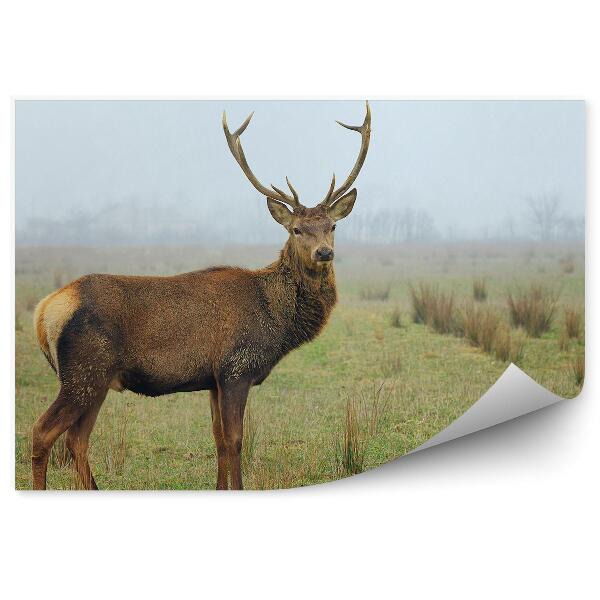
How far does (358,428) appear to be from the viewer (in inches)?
248

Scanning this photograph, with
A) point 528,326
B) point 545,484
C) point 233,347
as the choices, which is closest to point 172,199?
point 233,347

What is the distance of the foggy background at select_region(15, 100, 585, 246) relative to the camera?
607 cm

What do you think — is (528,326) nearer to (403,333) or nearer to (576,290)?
(576,290)

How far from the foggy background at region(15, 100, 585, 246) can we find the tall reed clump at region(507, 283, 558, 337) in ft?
1.36

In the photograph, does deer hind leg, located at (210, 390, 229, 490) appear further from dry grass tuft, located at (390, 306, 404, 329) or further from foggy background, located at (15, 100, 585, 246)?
dry grass tuft, located at (390, 306, 404, 329)

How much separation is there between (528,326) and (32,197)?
347 centimetres

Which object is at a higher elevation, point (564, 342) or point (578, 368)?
point (564, 342)

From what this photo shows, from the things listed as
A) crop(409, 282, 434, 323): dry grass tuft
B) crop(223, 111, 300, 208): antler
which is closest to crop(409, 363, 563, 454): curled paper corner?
crop(409, 282, 434, 323): dry grass tuft

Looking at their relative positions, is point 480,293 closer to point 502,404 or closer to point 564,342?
point 564,342

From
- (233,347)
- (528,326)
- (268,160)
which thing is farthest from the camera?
(528,326)

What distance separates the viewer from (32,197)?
607 cm

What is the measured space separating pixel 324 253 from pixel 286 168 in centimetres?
87

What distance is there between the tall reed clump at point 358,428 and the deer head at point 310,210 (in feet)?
3.67

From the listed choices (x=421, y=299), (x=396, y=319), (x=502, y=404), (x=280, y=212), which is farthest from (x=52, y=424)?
(x=502, y=404)
